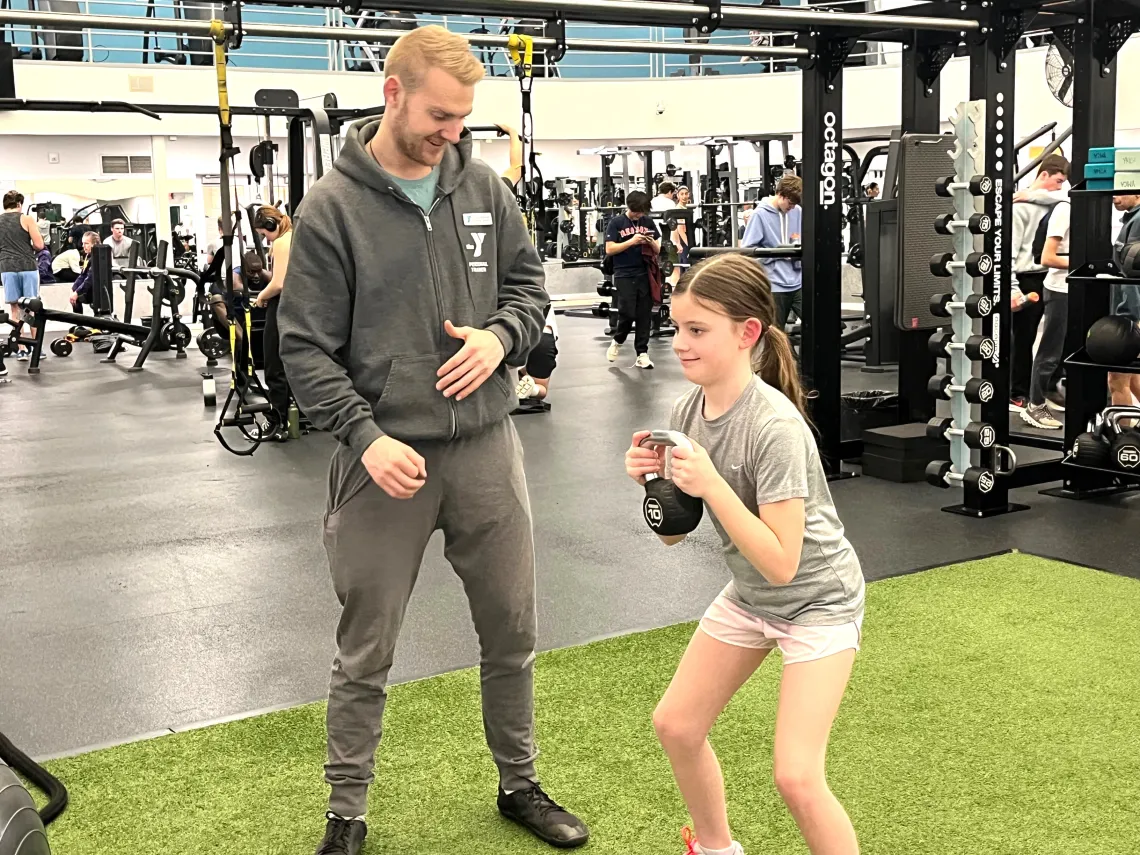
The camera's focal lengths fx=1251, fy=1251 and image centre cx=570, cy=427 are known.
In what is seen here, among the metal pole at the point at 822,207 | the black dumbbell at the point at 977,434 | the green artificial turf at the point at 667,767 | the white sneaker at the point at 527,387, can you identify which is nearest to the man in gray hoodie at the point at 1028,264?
the metal pole at the point at 822,207

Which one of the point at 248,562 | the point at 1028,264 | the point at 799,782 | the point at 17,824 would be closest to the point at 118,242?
the point at 1028,264

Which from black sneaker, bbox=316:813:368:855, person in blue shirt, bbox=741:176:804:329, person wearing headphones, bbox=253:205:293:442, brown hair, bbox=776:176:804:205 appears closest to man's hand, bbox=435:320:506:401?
black sneaker, bbox=316:813:368:855

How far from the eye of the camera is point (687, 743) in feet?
6.72

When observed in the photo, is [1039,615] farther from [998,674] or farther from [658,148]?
[658,148]

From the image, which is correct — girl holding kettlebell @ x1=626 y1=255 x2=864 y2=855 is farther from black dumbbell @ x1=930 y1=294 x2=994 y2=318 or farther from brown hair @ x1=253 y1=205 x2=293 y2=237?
brown hair @ x1=253 y1=205 x2=293 y2=237

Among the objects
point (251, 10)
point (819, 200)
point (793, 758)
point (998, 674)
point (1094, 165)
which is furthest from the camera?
point (251, 10)

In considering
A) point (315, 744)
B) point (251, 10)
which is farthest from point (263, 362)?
point (251, 10)

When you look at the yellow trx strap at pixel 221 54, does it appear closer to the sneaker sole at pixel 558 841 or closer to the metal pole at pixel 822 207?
the sneaker sole at pixel 558 841

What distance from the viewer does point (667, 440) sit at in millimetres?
1917

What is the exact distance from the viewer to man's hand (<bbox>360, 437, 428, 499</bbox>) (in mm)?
2203

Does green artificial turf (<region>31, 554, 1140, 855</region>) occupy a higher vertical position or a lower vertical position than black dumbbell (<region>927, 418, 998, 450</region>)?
lower

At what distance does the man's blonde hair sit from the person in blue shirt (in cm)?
620

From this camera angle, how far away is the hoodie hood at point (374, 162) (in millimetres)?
2320

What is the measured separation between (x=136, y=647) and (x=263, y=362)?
3426 millimetres
